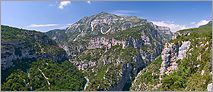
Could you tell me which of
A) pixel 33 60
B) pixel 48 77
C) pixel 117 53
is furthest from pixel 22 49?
pixel 117 53

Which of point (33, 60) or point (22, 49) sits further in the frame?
point (22, 49)

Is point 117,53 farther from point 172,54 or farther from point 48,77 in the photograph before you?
point 172,54

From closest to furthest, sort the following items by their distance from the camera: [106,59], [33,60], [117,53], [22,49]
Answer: [33,60], [22,49], [106,59], [117,53]

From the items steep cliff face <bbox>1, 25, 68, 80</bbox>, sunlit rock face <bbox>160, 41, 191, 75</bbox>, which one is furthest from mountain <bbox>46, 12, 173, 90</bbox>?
sunlit rock face <bbox>160, 41, 191, 75</bbox>

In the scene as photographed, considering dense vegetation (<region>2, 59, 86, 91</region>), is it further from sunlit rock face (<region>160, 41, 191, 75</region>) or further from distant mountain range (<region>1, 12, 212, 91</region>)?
sunlit rock face (<region>160, 41, 191, 75</region>)

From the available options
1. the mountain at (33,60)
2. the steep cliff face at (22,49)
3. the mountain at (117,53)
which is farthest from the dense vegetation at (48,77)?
the mountain at (117,53)

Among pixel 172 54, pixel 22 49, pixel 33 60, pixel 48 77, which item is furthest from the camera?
pixel 22 49

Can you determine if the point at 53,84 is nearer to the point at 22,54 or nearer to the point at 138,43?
the point at 22,54

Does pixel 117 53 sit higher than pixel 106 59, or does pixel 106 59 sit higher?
pixel 117 53

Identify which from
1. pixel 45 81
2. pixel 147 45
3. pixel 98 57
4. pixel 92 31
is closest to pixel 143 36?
pixel 147 45

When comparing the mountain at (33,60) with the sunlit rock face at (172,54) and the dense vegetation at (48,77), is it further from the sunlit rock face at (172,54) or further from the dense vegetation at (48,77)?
the sunlit rock face at (172,54)
